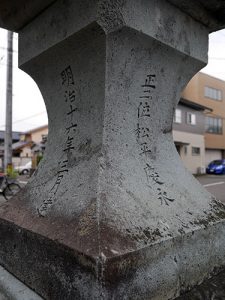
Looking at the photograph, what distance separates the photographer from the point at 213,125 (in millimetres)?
27828

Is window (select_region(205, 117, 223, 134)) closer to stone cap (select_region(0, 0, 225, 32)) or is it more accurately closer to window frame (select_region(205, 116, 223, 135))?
window frame (select_region(205, 116, 223, 135))

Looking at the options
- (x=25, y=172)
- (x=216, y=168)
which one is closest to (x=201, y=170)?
(x=216, y=168)

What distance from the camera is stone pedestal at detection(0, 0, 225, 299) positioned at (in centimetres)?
154

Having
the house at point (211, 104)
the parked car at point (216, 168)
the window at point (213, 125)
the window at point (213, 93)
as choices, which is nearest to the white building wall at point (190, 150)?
the parked car at point (216, 168)

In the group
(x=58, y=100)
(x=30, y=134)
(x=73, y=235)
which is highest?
(x=30, y=134)

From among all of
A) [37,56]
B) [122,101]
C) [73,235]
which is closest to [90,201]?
[73,235]

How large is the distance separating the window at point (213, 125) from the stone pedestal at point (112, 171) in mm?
25968

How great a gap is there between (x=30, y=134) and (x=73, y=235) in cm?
3674

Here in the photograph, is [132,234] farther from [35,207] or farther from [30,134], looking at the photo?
[30,134]

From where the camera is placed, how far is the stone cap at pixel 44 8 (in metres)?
2.17

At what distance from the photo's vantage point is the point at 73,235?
1.56 m

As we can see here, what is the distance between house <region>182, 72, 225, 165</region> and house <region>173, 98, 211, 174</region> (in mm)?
2017

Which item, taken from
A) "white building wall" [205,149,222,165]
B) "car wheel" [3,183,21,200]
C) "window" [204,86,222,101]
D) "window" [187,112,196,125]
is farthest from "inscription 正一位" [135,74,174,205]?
"white building wall" [205,149,222,165]

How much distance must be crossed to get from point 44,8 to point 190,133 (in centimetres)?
2229
